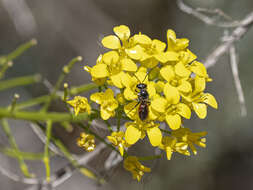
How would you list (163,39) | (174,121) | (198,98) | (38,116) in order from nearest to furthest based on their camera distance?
1. (174,121)
2. (198,98)
3. (38,116)
4. (163,39)

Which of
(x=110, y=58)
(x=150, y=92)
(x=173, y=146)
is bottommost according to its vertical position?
(x=173, y=146)

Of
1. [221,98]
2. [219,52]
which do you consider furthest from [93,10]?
[219,52]

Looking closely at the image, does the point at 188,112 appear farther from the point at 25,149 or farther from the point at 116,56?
the point at 25,149

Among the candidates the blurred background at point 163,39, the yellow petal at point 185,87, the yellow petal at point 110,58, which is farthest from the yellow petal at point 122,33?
the blurred background at point 163,39

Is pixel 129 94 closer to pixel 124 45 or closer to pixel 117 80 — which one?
pixel 117 80

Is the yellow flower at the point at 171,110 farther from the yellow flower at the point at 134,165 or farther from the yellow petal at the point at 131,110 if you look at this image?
the yellow flower at the point at 134,165

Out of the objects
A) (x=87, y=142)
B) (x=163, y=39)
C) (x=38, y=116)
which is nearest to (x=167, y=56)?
(x=87, y=142)

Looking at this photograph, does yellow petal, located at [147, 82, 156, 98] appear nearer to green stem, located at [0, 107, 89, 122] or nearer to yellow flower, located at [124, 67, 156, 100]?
yellow flower, located at [124, 67, 156, 100]
